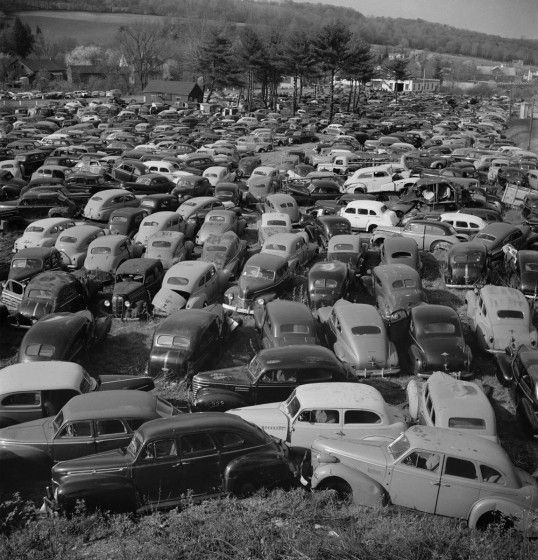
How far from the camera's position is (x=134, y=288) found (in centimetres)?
1727

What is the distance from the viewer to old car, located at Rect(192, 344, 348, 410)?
39.4 ft

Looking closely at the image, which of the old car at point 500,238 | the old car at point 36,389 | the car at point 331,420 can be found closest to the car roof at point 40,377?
the old car at point 36,389

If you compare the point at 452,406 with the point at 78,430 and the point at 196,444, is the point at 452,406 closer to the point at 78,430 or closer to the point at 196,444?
the point at 196,444

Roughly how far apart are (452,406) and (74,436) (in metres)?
6.40

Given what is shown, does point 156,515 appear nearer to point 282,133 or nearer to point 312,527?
point 312,527

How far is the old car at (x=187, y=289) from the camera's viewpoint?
1669 centimetres

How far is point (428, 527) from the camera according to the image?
8.47m

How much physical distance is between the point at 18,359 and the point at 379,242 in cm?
1284

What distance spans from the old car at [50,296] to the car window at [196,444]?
811 cm

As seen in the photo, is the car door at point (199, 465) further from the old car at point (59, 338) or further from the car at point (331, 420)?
the old car at point (59, 338)

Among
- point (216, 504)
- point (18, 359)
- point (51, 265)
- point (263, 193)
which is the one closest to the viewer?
point (216, 504)

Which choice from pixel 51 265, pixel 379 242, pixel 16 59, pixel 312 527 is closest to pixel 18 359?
pixel 51 265

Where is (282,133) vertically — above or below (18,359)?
above

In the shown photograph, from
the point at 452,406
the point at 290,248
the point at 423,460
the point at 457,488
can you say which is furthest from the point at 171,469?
the point at 290,248
